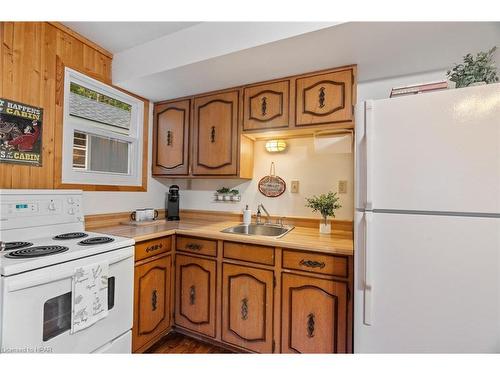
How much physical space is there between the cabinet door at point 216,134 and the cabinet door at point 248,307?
871 mm

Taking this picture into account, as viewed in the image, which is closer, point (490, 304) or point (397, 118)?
point (490, 304)

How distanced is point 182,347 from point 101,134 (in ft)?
6.04

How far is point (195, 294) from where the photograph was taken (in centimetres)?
178

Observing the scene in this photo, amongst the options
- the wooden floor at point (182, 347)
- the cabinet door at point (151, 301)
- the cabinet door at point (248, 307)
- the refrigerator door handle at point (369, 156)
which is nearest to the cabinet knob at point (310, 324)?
the cabinet door at point (248, 307)

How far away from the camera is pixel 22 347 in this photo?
3.19 ft

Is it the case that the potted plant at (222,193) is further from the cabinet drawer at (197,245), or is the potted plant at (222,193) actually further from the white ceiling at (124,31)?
the white ceiling at (124,31)

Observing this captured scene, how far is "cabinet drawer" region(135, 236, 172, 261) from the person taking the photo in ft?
5.17

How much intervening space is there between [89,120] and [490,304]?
2723mm

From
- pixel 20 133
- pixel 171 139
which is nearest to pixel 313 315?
pixel 171 139

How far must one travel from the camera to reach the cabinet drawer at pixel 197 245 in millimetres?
1723
